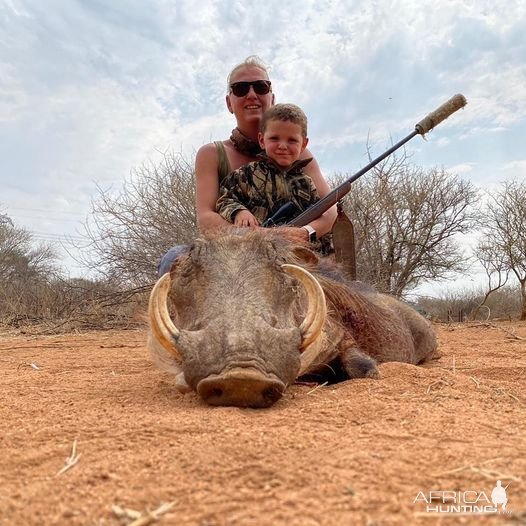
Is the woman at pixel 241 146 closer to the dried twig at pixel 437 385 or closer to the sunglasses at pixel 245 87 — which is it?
the sunglasses at pixel 245 87

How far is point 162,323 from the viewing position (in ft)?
7.86

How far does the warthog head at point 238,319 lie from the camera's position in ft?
6.78

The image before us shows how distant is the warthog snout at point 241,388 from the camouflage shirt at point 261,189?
2.44 m

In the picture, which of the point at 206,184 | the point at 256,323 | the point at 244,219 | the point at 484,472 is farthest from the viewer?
the point at 206,184

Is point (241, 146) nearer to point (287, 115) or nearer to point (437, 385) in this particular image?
point (287, 115)

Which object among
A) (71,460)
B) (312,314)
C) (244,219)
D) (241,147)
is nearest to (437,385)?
(312,314)

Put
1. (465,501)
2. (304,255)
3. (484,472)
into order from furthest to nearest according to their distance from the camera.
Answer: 1. (304,255)
2. (484,472)
3. (465,501)

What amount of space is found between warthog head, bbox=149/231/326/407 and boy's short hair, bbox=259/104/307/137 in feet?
5.09

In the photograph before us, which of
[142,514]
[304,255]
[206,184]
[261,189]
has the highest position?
[206,184]

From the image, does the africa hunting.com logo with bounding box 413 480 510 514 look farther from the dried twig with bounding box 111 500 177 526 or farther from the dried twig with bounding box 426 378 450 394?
the dried twig with bounding box 426 378 450 394

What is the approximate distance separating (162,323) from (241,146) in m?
3.01

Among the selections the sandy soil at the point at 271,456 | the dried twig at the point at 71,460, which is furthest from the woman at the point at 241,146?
the dried twig at the point at 71,460

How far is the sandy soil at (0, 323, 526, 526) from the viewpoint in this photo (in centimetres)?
101

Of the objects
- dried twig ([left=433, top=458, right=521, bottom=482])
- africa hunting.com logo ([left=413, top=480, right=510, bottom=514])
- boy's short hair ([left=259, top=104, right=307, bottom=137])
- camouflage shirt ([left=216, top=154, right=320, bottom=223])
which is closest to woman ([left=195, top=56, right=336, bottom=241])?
camouflage shirt ([left=216, top=154, right=320, bottom=223])
